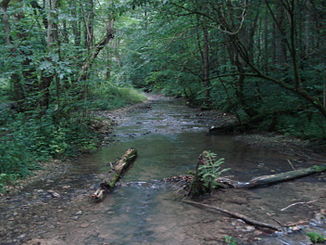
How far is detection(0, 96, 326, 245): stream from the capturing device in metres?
3.78

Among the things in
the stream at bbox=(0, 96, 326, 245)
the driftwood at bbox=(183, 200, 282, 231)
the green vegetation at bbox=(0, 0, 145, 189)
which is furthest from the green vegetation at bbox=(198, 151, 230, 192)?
the green vegetation at bbox=(0, 0, 145, 189)

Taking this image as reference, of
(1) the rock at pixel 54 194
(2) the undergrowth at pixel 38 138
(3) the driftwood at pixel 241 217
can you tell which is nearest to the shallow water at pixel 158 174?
(3) the driftwood at pixel 241 217

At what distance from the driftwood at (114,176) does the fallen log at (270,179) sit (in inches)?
84.4

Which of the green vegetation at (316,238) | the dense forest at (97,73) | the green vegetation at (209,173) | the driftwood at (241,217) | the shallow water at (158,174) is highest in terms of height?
the dense forest at (97,73)

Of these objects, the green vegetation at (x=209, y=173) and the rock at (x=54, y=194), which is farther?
the rock at (x=54, y=194)

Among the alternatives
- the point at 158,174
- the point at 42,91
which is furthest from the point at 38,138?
the point at 158,174

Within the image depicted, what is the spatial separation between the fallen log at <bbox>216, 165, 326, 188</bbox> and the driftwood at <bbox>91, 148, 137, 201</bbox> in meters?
2.14

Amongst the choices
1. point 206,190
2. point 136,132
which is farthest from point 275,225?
point 136,132

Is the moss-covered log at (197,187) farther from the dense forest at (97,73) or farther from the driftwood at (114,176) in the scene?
the dense forest at (97,73)

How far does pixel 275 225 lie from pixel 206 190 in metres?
1.43

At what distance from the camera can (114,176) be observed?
604 cm

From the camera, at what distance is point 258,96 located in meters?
11.0

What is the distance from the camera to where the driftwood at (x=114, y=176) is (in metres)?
5.16

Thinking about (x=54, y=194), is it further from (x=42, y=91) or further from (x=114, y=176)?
(x=42, y=91)
